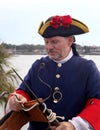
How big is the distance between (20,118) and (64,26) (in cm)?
68

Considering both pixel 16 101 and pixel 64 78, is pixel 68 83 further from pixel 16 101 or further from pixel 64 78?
pixel 16 101

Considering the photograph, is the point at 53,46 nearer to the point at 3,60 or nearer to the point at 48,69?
the point at 48,69

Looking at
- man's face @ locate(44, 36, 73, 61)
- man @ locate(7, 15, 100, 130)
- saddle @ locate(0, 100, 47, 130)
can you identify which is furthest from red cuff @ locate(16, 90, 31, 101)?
man's face @ locate(44, 36, 73, 61)

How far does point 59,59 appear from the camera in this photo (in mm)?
2971

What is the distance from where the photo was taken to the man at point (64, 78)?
281 centimetres

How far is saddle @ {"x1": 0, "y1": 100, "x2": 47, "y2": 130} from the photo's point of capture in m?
2.70

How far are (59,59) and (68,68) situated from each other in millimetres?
87

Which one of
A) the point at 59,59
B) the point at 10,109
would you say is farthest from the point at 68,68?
the point at 10,109

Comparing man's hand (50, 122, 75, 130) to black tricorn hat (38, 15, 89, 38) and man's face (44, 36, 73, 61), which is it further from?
black tricorn hat (38, 15, 89, 38)

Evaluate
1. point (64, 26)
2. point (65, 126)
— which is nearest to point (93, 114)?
point (65, 126)

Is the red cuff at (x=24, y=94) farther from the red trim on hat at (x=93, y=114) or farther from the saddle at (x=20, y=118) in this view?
the red trim on hat at (x=93, y=114)

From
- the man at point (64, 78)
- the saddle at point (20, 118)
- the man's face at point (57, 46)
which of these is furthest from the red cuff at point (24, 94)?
the man's face at point (57, 46)

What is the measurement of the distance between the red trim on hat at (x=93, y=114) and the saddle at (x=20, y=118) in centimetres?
25

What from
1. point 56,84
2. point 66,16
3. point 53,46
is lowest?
point 56,84
